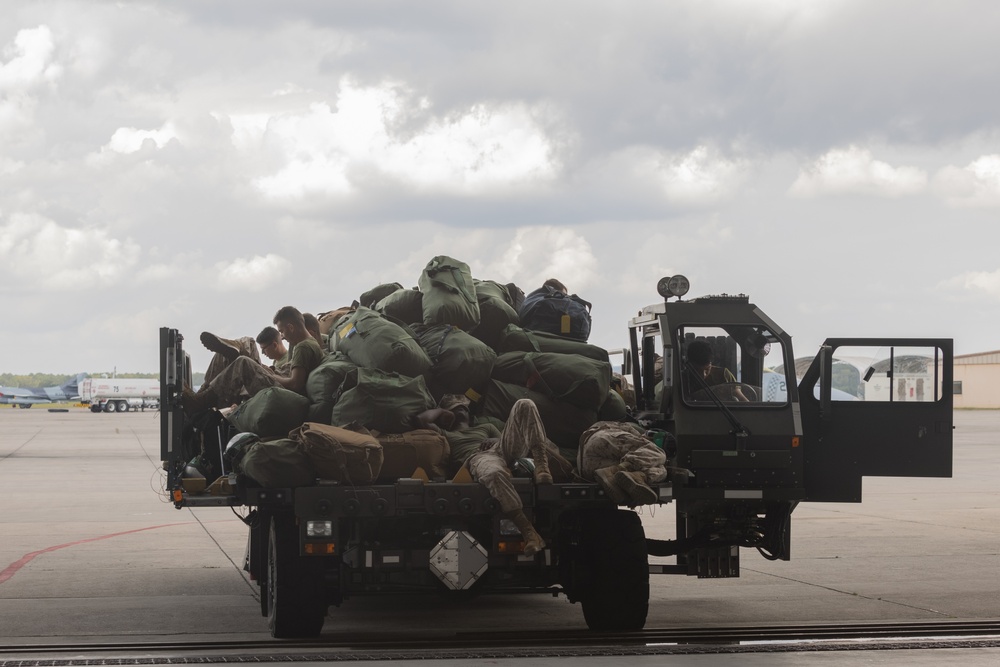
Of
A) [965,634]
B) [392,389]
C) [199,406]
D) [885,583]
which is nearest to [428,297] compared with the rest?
[392,389]

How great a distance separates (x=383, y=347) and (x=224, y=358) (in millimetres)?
1773

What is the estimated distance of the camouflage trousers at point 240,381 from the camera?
29.6 ft

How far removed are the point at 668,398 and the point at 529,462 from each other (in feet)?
4.51

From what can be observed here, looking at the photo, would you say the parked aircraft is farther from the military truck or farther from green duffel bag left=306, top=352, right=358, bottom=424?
the military truck

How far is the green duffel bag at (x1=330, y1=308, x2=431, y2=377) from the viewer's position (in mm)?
8602

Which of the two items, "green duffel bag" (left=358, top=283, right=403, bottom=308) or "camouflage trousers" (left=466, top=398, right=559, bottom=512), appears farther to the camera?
"green duffel bag" (left=358, top=283, right=403, bottom=308)

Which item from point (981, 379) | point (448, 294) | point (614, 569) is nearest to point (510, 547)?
point (614, 569)

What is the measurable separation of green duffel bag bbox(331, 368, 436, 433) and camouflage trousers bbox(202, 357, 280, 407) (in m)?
0.75

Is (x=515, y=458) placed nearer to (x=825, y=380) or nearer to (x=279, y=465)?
(x=279, y=465)

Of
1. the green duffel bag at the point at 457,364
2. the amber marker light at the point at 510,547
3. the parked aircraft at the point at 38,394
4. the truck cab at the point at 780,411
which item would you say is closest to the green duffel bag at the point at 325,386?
the green duffel bag at the point at 457,364

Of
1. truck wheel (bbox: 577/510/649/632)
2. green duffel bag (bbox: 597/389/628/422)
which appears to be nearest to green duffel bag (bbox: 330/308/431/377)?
green duffel bag (bbox: 597/389/628/422)

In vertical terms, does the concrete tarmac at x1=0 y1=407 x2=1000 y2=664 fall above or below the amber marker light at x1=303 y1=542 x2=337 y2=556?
below

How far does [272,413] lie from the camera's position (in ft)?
27.8

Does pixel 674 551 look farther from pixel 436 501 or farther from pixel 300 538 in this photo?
pixel 300 538
